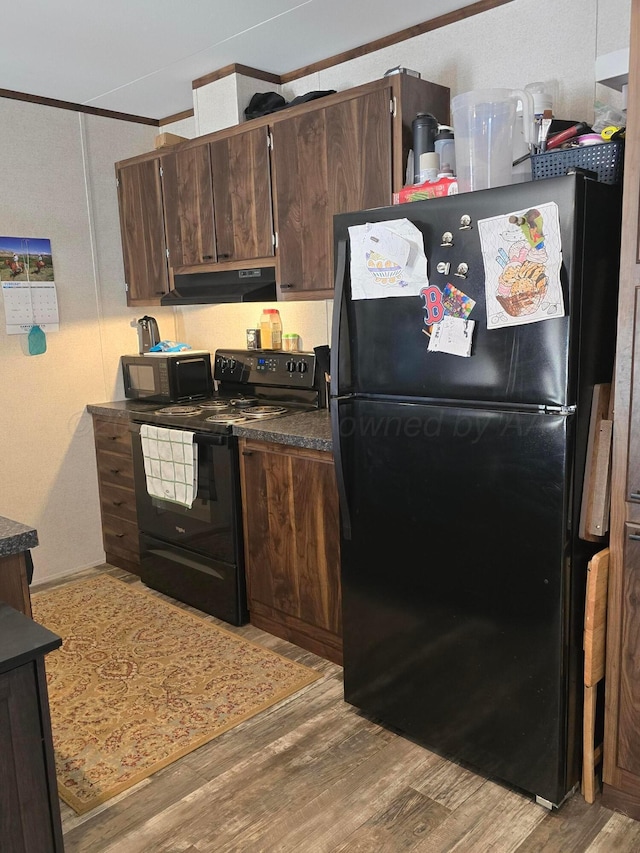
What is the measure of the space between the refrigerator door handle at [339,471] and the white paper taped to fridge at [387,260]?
1.30ft

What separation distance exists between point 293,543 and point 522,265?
1560 millimetres

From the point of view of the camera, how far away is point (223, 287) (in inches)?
137

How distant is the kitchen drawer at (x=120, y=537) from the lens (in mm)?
3898

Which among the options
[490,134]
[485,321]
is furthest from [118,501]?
[490,134]

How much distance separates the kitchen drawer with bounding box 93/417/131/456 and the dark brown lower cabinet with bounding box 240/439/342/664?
100cm

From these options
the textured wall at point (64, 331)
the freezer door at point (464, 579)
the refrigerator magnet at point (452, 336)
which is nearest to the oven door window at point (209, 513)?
the textured wall at point (64, 331)

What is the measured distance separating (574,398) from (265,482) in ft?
4.95

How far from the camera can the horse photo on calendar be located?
11.8ft

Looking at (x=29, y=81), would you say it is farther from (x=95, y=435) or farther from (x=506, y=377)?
(x=506, y=377)

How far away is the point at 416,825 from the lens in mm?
1985

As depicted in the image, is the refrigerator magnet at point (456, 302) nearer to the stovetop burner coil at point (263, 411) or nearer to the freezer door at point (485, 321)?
the freezer door at point (485, 321)

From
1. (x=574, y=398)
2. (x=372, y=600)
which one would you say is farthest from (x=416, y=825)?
(x=574, y=398)

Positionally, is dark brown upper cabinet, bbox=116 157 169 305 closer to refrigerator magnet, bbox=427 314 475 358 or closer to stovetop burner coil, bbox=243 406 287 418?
stovetop burner coil, bbox=243 406 287 418

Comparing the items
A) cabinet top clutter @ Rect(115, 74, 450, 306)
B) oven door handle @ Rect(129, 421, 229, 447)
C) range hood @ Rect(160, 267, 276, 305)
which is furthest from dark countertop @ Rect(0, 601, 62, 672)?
range hood @ Rect(160, 267, 276, 305)
